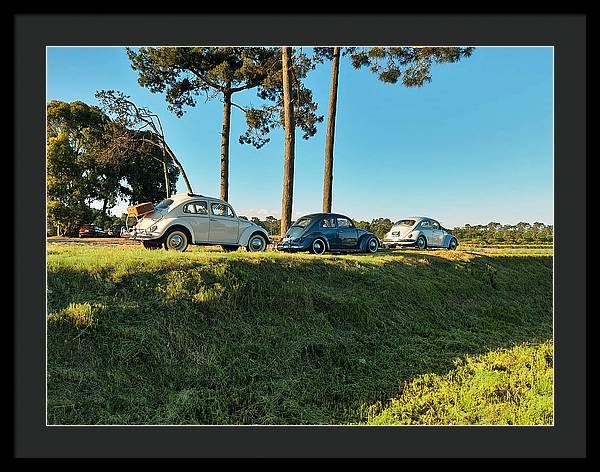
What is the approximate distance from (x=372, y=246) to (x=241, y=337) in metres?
4.93

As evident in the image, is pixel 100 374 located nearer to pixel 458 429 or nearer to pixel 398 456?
pixel 398 456

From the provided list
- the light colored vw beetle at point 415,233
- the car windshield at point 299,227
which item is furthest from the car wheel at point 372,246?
the light colored vw beetle at point 415,233

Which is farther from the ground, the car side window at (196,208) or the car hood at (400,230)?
the car side window at (196,208)

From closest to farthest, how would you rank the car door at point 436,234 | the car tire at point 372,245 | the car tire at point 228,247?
the car tire at point 228,247 → the car tire at point 372,245 → the car door at point 436,234

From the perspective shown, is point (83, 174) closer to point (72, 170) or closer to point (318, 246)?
point (72, 170)

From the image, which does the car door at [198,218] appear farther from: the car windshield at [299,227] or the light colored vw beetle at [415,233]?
the light colored vw beetle at [415,233]

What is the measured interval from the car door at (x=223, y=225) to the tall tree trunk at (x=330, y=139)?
358 cm

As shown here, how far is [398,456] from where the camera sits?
339 cm

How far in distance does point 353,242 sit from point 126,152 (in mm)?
7666

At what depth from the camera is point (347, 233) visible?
9.42 m

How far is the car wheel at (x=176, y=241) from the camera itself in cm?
747

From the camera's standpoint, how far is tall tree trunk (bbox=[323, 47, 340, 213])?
11391mm

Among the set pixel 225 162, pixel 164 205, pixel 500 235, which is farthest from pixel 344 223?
pixel 500 235
